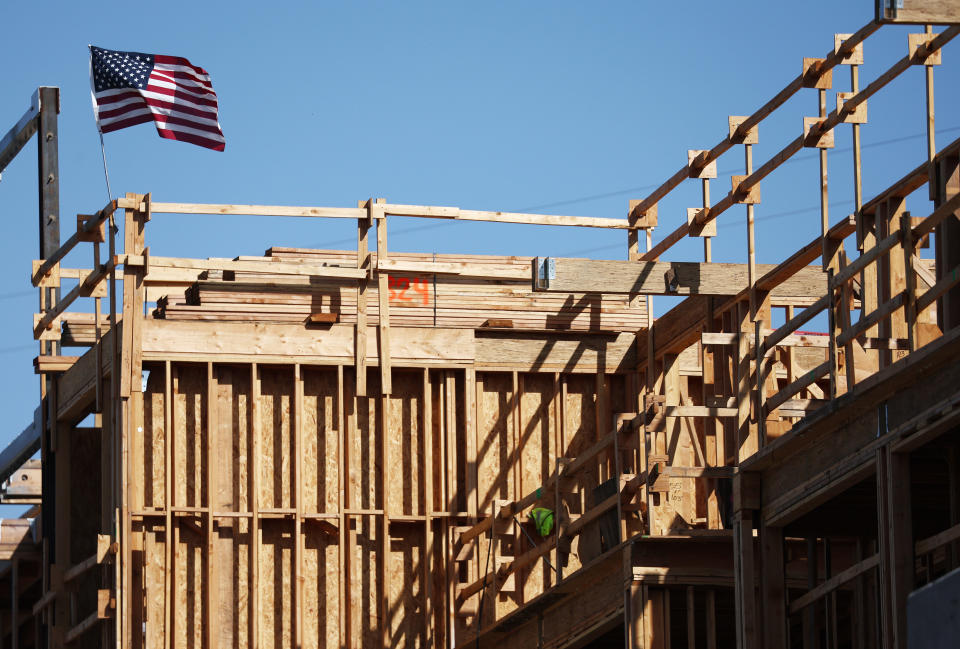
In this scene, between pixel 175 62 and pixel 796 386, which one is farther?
pixel 175 62

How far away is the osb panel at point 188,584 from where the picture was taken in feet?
70.3

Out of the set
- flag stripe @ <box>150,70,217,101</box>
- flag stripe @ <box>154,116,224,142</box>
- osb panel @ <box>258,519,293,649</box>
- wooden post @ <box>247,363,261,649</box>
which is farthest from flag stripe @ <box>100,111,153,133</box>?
osb panel @ <box>258,519,293,649</box>

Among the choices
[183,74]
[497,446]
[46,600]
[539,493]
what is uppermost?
[183,74]

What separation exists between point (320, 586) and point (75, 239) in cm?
553

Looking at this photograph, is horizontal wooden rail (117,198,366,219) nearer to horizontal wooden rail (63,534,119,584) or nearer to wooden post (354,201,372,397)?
wooden post (354,201,372,397)

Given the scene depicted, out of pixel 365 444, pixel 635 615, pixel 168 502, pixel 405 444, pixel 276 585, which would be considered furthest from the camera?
pixel 405 444

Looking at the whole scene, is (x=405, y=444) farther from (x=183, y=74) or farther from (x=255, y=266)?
(x=183, y=74)

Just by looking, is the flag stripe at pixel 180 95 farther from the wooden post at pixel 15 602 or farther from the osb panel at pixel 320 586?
the wooden post at pixel 15 602

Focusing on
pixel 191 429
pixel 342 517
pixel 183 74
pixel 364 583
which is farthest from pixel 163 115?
pixel 364 583

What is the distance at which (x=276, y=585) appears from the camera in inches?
859

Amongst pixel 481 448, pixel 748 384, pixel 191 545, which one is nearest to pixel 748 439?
pixel 748 384

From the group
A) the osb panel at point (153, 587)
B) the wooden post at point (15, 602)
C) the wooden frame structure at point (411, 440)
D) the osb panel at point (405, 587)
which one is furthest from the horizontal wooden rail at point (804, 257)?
the wooden post at point (15, 602)

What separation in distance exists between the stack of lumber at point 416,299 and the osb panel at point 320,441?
0.83 metres

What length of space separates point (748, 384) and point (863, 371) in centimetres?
160
